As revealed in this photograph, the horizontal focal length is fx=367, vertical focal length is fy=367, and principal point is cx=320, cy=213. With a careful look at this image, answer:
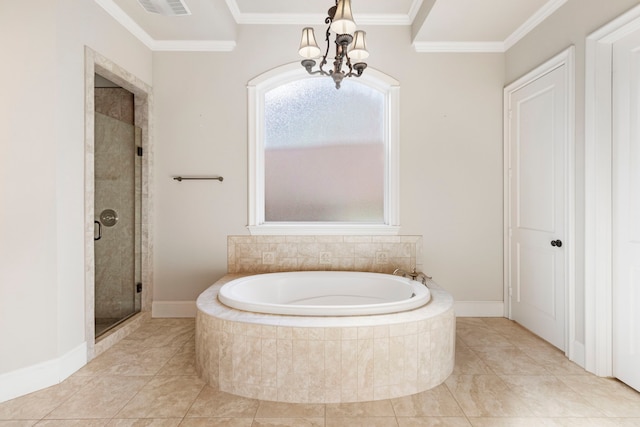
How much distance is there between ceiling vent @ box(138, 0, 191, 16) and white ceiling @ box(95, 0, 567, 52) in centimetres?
6

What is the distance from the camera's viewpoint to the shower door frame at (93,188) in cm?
240

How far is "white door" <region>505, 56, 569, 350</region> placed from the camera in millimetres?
2594

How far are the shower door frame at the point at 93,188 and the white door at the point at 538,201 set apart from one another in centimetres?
317

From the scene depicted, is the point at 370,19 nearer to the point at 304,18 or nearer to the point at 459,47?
the point at 304,18

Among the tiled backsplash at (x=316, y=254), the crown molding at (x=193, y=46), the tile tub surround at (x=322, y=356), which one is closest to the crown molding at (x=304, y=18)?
the crown molding at (x=193, y=46)

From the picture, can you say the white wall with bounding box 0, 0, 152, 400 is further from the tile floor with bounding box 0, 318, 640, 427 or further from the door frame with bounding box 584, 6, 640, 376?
the door frame with bounding box 584, 6, 640, 376

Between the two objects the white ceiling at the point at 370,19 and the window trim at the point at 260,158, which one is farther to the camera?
the window trim at the point at 260,158

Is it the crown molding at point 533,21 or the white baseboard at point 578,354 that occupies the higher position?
the crown molding at point 533,21

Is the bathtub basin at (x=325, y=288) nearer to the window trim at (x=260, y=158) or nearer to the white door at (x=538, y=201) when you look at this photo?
the window trim at (x=260, y=158)

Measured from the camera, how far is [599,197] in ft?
7.34

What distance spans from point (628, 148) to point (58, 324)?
11.4 ft

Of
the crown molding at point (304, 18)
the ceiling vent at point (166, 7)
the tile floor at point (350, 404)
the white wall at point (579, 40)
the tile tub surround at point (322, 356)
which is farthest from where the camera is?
the crown molding at point (304, 18)

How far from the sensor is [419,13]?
302 centimetres

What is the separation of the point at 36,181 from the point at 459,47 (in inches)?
132
